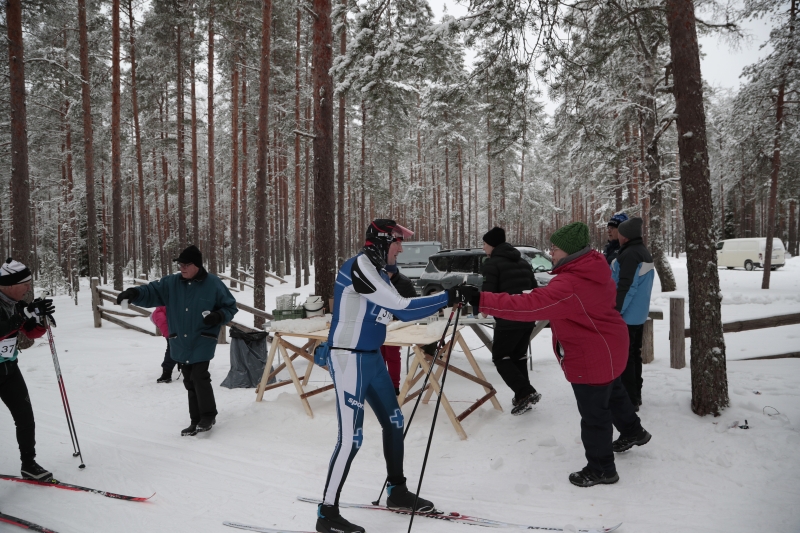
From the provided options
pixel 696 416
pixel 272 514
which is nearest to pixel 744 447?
pixel 696 416

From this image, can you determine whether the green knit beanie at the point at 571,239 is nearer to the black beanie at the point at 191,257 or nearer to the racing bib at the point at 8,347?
the black beanie at the point at 191,257

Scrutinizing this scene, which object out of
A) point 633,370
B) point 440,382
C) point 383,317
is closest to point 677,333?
point 633,370

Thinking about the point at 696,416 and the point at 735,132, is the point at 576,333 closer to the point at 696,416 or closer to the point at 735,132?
the point at 696,416

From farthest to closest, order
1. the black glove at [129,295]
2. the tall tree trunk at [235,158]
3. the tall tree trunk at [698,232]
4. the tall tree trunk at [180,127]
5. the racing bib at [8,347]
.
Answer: the tall tree trunk at [235,158] → the tall tree trunk at [180,127] → the black glove at [129,295] → the tall tree trunk at [698,232] → the racing bib at [8,347]

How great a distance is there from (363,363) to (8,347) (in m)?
3.38

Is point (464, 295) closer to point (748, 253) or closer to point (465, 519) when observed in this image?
point (465, 519)

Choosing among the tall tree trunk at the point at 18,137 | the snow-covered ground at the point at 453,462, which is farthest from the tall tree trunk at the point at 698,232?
the tall tree trunk at the point at 18,137

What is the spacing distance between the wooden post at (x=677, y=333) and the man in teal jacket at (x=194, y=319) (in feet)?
19.3

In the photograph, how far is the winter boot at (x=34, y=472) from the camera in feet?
13.8

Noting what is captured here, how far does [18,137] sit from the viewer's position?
10586mm

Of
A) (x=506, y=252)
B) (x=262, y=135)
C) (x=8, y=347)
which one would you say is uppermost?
(x=262, y=135)

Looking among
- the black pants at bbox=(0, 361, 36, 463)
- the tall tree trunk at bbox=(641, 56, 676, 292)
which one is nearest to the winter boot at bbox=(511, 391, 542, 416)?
the black pants at bbox=(0, 361, 36, 463)

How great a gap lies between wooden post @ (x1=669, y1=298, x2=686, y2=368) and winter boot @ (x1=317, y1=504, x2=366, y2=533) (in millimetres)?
5215

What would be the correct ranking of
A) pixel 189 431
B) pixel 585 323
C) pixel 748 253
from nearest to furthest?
pixel 585 323 → pixel 189 431 → pixel 748 253
